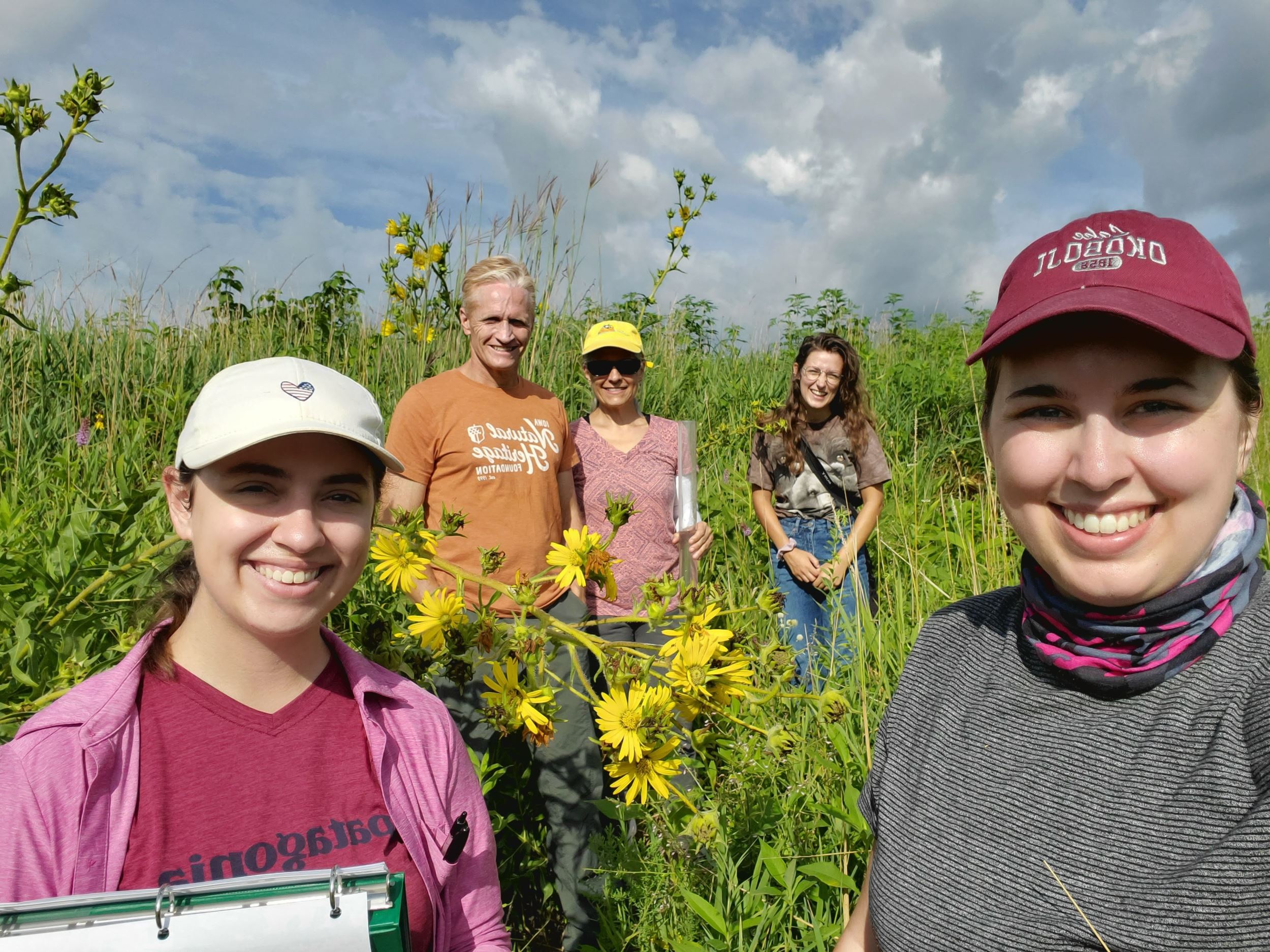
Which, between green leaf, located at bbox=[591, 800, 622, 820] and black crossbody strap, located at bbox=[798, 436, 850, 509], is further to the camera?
black crossbody strap, located at bbox=[798, 436, 850, 509]

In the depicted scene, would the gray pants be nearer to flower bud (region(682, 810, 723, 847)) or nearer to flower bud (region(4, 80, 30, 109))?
flower bud (region(682, 810, 723, 847))

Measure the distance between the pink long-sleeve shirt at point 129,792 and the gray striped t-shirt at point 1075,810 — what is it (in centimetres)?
52

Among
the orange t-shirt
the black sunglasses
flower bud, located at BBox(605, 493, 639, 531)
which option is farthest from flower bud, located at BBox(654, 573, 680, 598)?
the black sunglasses

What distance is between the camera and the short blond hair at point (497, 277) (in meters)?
2.64

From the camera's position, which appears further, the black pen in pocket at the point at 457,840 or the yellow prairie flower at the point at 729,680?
the yellow prairie flower at the point at 729,680

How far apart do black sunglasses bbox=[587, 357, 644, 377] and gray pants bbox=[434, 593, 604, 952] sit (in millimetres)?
1111

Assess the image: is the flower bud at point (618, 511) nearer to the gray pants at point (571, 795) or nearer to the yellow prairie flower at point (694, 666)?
the yellow prairie flower at point (694, 666)

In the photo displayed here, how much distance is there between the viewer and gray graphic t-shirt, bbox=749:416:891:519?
11.2 ft

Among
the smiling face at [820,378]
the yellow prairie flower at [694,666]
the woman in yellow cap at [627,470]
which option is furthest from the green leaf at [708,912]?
the smiling face at [820,378]

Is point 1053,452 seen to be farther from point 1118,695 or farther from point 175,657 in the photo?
point 175,657

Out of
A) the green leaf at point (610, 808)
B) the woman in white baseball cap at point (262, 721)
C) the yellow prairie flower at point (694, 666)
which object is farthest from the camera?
the green leaf at point (610, 808)

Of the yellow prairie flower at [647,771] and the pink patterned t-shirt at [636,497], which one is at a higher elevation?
the pink patterned t-shirt at [636,497]

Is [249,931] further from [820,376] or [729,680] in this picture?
[820,376]

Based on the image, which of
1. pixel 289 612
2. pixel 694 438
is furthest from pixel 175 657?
pixel 694 438
